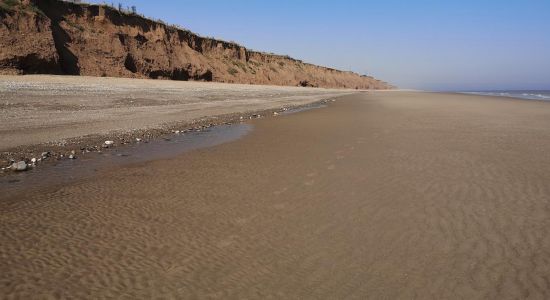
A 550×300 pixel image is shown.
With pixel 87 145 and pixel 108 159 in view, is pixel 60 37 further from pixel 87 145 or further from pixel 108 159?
pixel 108 159

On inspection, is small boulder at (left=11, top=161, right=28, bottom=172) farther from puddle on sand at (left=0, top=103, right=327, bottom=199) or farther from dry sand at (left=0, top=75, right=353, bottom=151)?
dry sand at (left=0, top=75, right=353, bottom=151)

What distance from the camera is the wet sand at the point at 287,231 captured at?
10.6ft

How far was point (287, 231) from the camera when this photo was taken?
4.38 meters

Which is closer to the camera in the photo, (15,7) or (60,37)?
(15,7)

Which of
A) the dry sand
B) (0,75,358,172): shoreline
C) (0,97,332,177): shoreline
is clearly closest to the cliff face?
the dry sand

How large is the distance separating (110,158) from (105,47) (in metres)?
28.6

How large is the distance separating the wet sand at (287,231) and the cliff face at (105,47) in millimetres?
22807

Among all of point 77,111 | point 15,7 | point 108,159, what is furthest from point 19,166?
point 15,7

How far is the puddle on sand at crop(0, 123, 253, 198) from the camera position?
6.22m

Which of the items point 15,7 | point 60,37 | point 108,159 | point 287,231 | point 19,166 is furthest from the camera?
point 60,37

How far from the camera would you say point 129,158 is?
8250 millimetres

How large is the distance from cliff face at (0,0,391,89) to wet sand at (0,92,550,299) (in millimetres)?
22807

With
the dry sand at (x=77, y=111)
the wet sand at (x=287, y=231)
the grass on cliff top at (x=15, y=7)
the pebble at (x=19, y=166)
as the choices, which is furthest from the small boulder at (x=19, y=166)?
the grass on cliff top at (x=15, y=7)

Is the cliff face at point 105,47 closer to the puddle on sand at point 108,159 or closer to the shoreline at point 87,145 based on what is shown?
the shoreline at point 87,145
